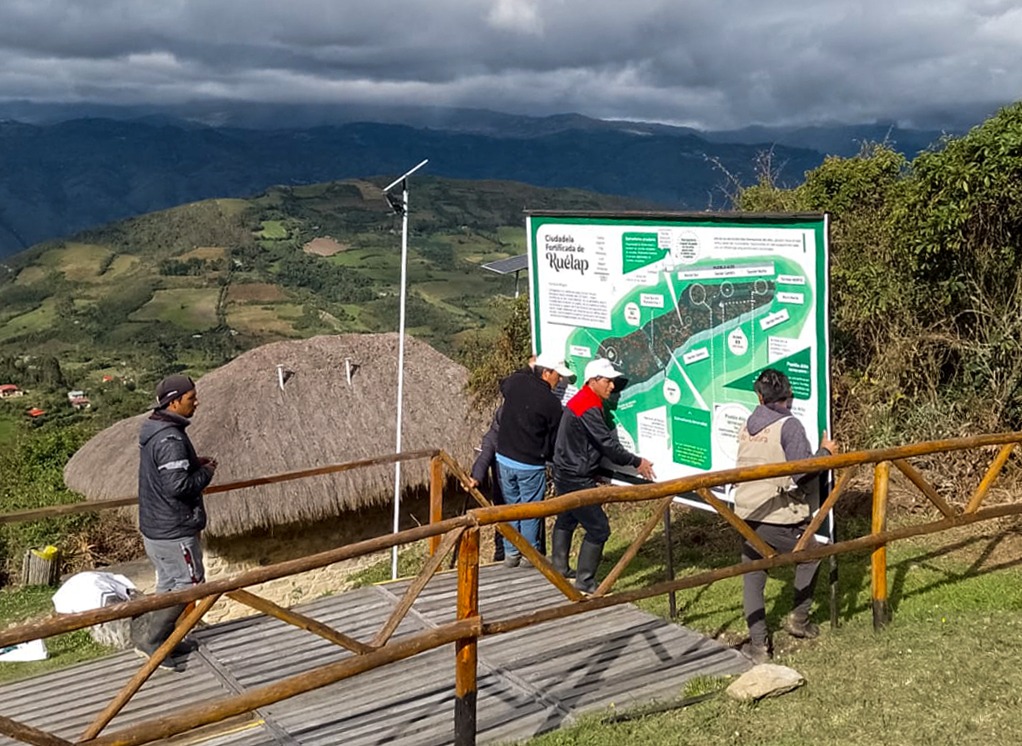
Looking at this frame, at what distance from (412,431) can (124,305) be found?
101 meters

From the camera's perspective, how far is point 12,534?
18.2 meters

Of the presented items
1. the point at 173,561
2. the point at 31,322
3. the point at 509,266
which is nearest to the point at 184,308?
the point at 31,322

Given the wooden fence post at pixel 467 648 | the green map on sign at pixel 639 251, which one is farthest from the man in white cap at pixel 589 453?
the wooden fence post at pixel 467 648

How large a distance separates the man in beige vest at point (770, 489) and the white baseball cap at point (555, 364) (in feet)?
5.44

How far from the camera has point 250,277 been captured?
118250mm

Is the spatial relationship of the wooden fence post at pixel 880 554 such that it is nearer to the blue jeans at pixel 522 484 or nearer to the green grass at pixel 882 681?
the green grass at pixel 882 681

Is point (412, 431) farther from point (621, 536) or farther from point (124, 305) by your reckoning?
point (124, 305)

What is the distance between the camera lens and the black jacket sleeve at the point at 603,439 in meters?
6.68

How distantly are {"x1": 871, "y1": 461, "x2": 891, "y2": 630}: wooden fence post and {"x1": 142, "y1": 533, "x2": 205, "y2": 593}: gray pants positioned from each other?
4.12 metres

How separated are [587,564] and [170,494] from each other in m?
2.86

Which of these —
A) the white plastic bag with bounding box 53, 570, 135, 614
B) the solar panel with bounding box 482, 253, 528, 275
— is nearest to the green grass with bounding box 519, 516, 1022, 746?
the solar panel with bounding box 482, 253, 528, 275

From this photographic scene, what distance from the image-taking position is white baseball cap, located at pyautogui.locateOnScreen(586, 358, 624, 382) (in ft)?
21.9

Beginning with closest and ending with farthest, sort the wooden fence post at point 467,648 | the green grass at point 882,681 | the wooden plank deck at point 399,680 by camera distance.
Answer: the wooden fence post at point 467,648 → the green grass at point 882,681 → the wooden plank deck at point 399,680

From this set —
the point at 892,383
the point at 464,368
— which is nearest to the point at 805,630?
the point at 892,383
